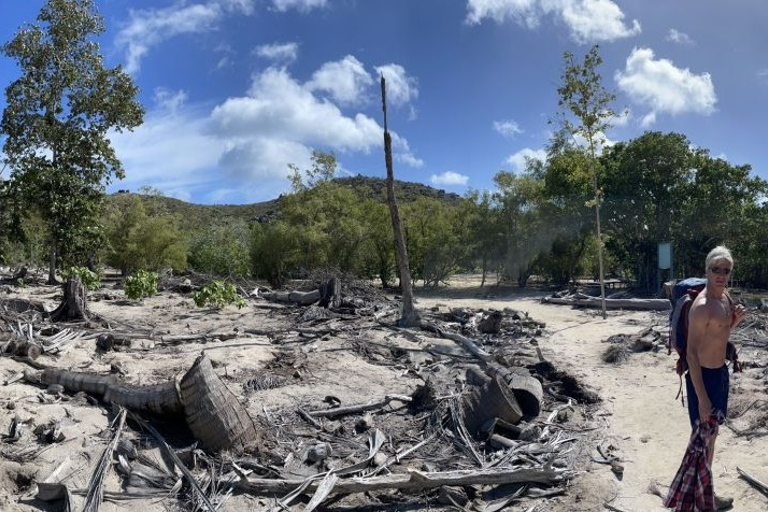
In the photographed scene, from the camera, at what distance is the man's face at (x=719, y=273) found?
379 centimetres

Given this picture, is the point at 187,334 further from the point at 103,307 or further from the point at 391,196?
the point at 391,196

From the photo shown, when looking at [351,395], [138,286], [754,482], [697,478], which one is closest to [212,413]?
[351,395]

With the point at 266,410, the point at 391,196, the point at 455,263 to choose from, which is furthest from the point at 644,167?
the point at 266,410

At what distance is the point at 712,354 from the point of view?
3867mm

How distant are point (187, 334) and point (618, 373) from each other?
7.49 m

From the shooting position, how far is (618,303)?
61.3 feet

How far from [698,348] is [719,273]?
0.51 m

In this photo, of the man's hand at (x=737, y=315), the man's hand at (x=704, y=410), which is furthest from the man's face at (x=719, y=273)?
the man's hand at (x=704, y=410)

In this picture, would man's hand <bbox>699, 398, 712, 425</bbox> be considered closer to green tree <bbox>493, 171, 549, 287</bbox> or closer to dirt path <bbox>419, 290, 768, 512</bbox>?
dirt path <bbox>419, 290, 768, 512</bbox>

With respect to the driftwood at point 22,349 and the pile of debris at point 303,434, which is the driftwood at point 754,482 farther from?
the driftwood at point 22,349

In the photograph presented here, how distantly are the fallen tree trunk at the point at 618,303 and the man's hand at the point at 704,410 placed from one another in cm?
1446

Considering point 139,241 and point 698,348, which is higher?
point 139,241

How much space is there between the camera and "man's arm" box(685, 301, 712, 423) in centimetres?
383

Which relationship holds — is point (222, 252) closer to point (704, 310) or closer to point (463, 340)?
point (463, 340)
